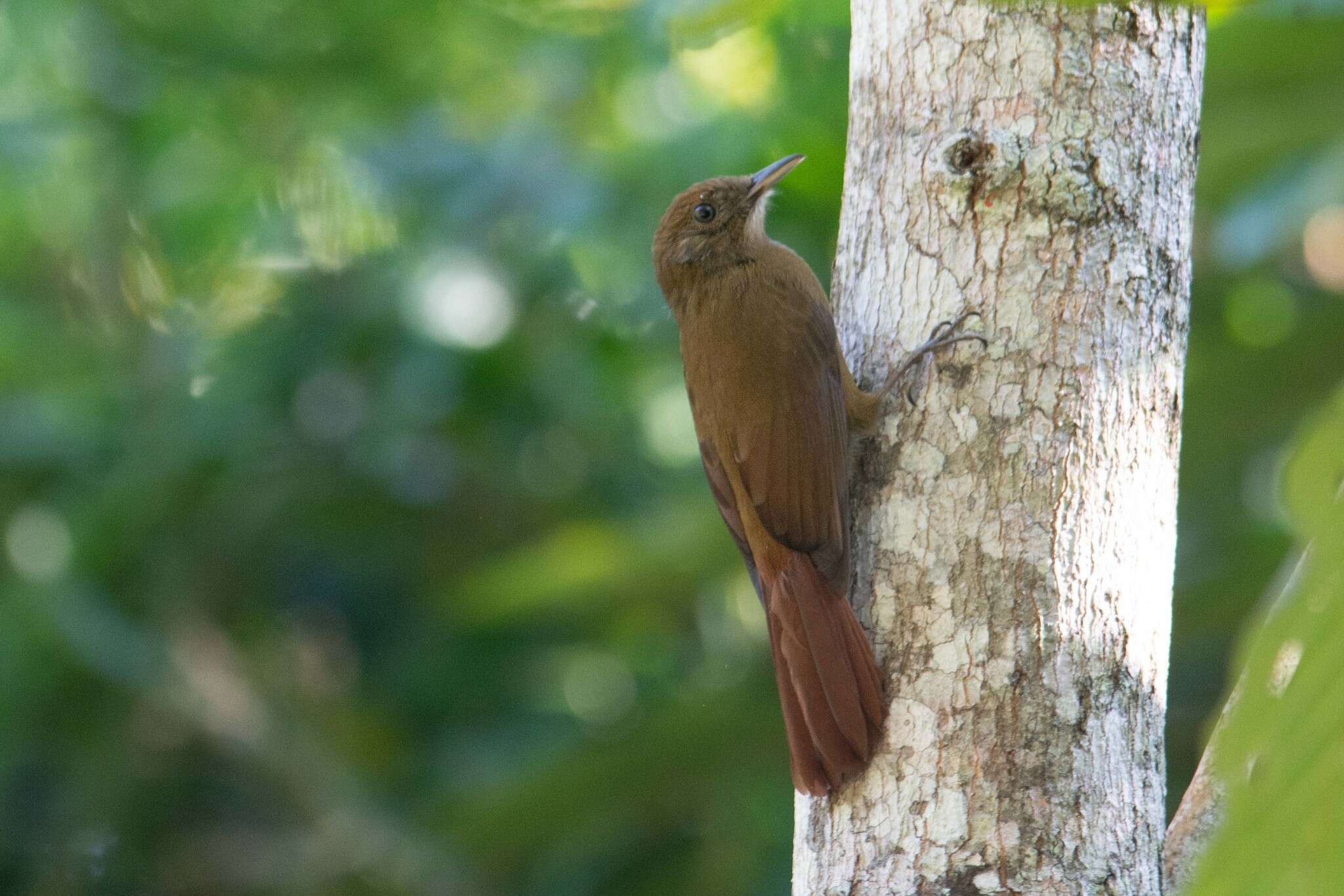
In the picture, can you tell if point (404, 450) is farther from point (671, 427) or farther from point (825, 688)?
point (825, 688)

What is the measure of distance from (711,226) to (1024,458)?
131 cm

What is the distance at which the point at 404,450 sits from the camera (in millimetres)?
5430

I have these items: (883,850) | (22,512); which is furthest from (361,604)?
(883,850)

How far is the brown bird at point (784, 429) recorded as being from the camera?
7.17 feet

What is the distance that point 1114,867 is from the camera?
1967 mm

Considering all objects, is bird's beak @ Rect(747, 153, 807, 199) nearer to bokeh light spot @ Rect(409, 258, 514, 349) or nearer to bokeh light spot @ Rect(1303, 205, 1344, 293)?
bokeh light spot @ Rect(409, 258, 514, 349)

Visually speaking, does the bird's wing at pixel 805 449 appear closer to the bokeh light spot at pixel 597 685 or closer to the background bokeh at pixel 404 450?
the background bokeh at pixel 404 450

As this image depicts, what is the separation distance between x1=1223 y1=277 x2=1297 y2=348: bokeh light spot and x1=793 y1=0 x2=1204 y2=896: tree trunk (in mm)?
2695

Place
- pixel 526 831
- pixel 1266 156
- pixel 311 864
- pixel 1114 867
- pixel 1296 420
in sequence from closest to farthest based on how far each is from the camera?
pixel 1114 867 < pixel 1266 156 < pixel 1296 420 < pixel 526 831 < pixel 311 864

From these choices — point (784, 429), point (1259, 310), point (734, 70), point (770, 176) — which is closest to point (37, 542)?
point (734, 70)

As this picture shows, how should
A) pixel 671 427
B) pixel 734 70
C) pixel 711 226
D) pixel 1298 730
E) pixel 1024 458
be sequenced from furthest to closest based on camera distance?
pixel 734 70
pixel 671 427
pixel 711 226
pixel 1024 458
pixel 1298 730

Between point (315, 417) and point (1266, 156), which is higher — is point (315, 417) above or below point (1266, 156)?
above

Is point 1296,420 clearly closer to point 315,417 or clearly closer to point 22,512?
point 315,417

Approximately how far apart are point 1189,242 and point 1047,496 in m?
0.54
